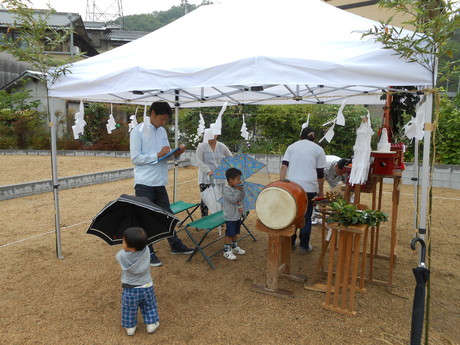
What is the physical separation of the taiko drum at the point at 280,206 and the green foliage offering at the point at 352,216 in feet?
1.01

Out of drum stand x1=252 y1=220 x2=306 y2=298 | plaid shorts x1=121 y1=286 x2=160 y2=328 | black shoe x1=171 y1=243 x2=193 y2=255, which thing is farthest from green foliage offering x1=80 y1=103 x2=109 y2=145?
plaid shorts x1=121 y1=286 x2=160 y2=328

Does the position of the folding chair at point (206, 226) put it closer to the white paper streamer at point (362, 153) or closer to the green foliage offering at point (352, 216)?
the green foliage offering at point (352, 216)

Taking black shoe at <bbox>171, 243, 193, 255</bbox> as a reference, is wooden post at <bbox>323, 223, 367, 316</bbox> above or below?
above

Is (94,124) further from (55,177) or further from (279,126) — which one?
(55,177)

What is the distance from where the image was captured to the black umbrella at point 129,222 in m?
2.78

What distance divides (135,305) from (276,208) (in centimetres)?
138

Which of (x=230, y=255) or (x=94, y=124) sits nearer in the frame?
(x=230, y=255)

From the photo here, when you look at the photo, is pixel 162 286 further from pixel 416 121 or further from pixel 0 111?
pixel 0 111

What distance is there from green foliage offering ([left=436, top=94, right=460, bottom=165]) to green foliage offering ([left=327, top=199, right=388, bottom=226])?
24.9 ft

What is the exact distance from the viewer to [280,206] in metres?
2.89

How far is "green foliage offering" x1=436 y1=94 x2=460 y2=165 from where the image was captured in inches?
352

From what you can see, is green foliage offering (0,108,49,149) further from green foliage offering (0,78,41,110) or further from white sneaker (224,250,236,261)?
white sneaker (224,250,236,261)

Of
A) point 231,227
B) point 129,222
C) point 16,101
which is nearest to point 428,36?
point 231,227

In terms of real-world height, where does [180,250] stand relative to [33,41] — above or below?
below
